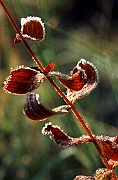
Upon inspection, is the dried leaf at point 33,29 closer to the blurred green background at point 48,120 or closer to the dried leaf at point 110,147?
the dried leaf at point 110,147

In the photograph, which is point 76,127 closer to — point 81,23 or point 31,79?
point 31,79

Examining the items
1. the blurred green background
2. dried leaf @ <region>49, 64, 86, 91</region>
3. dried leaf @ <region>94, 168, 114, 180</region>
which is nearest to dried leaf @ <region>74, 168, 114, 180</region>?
dried leaf @ <region>94, 168, 114, 180</region>

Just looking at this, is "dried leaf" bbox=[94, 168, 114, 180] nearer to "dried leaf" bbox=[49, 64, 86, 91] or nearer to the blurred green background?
"dried leaf" bbox=[49, 64, 86, 91]

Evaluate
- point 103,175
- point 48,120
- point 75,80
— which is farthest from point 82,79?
point 48,120

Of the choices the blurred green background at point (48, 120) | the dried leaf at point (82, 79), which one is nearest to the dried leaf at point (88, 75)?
the dried leaf at point (82, 79)

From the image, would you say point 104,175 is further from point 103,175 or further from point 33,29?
point 33,29

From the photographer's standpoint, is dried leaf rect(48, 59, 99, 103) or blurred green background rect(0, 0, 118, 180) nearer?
dried leaf rect(48, 59, 99, 103)
